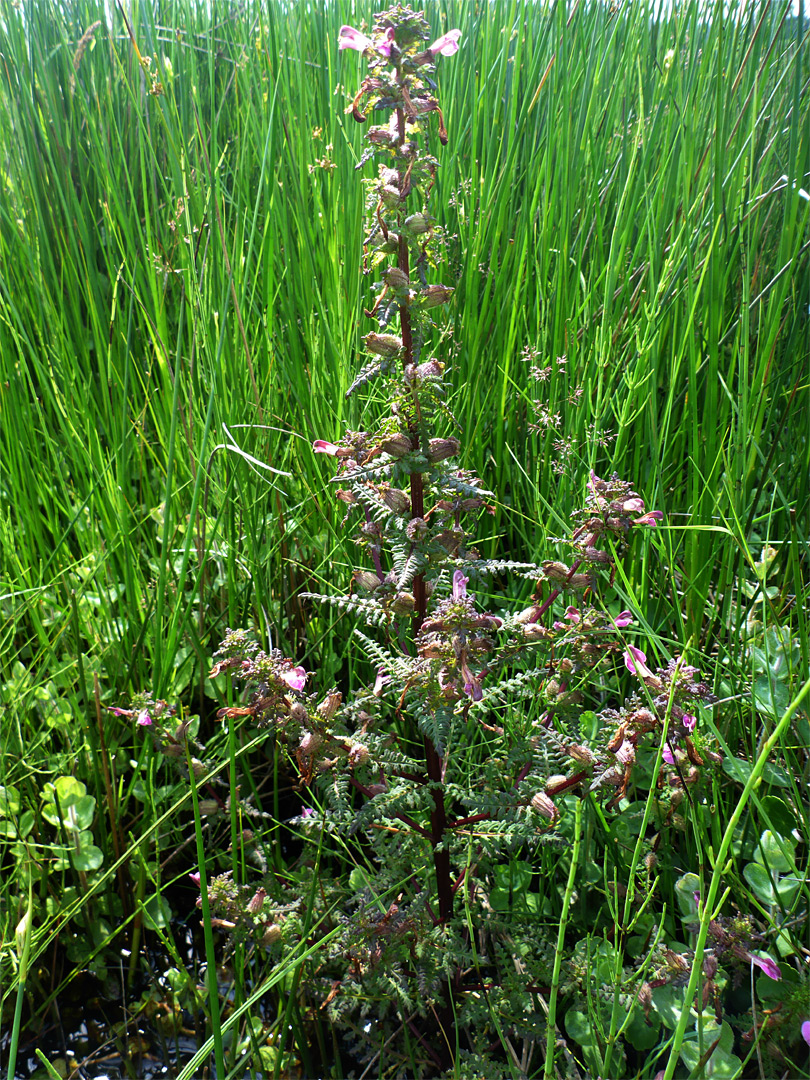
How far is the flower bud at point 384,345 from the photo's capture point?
0.75 meters

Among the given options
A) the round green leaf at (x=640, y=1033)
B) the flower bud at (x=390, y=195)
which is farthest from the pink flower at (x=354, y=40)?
the round green leaf at (x=640, y=1033)

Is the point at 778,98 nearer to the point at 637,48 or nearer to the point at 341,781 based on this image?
the point at 637,48

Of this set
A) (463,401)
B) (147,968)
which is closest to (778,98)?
(463,401)

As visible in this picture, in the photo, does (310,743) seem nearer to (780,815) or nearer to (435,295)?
(435,295)

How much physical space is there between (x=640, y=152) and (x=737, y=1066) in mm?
1775

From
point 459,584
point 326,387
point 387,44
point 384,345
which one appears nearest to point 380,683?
point 459,584

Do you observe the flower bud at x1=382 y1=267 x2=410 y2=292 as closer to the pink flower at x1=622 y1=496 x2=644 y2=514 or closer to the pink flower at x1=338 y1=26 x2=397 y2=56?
the pink flower at x1=338 y1=26 x2=397 y2=56

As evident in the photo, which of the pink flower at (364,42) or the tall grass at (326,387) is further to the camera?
the tall grass at (326,387)

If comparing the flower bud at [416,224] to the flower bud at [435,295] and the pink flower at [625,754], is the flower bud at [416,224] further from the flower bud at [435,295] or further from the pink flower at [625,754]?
the pink flower at [625,754]

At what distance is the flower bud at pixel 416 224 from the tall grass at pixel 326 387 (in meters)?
0.32

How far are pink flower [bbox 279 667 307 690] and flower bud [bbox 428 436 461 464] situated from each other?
267mm

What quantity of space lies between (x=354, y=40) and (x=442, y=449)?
18.2 inches

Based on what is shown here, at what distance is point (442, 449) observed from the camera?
0.74m

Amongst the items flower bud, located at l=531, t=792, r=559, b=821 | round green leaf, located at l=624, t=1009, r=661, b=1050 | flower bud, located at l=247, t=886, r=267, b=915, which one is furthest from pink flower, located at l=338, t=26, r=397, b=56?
round green leaf, located at l=624, t=1009, r=661, b=1050
